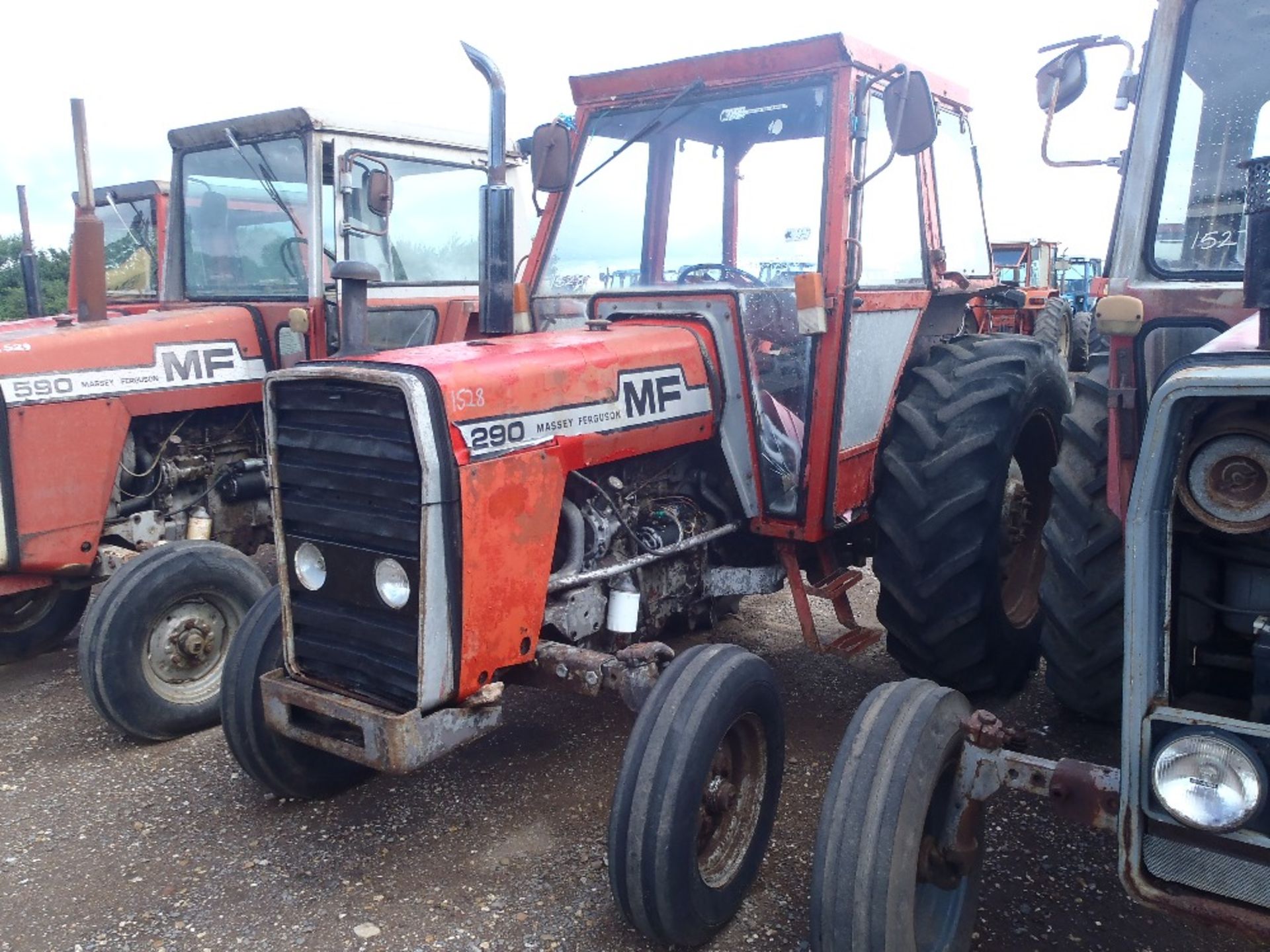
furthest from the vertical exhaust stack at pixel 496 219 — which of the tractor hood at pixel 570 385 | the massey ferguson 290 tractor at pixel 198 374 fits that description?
the massey ferguson 290 tractor at pixel 198 374

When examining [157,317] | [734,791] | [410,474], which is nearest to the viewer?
[410,474]

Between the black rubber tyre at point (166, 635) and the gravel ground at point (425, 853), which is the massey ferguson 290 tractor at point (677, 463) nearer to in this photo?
the gravel ground at point (425, 853)

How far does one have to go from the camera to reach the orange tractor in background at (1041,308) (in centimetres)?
1194

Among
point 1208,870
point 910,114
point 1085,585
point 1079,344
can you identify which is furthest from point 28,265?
point 1079,344

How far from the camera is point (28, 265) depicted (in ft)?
24.4

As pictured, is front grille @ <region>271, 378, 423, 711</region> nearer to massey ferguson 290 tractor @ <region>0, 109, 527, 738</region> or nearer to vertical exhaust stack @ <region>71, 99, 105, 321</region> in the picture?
massey ferguson 290 tractor @ <region>0, 109, 527, 738</region>

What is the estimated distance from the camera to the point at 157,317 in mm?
4781

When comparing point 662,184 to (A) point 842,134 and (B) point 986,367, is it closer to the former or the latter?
(A) point 842,134

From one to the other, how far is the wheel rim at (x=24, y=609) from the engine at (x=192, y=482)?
40cm

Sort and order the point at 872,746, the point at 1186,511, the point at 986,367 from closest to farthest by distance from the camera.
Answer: the point at 1186,511 → the point at 872,746 → the point at 986,367

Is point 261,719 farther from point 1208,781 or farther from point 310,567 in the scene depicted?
point 1208,781

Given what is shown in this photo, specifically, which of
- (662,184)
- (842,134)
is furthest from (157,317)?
(842,134)

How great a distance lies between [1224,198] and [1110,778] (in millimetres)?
1811

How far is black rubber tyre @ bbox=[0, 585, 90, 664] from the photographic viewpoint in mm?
4539
